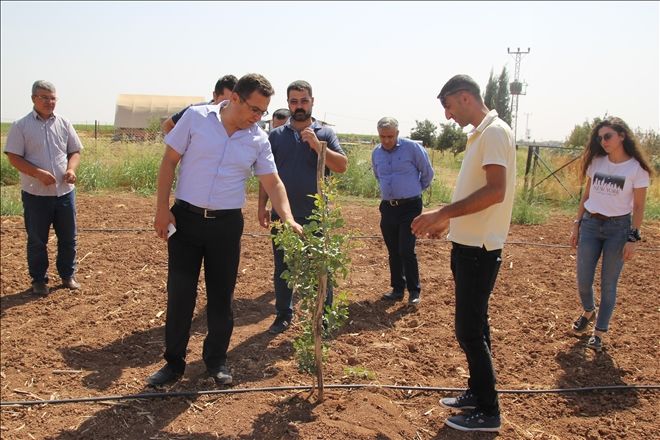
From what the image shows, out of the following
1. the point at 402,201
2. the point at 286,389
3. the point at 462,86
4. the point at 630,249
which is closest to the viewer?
the point at 462,86

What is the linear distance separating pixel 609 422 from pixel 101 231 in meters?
6.66

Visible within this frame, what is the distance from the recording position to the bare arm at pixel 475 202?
2684 millimetres

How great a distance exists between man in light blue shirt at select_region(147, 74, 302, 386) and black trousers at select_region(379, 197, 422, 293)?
2.07 m

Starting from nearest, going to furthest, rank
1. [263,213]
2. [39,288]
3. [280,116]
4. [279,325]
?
[263,213], [279,325], [39,288], [280,116]

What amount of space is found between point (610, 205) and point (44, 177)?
15.5ft

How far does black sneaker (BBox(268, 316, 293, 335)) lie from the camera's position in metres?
4.56

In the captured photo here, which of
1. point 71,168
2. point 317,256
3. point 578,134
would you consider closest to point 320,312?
point 317,256

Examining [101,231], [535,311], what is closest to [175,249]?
[535,311]

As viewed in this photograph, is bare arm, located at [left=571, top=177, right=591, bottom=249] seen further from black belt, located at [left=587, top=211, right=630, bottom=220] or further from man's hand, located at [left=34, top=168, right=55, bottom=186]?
man's hand, located at [left=34, top=168, right=55, bottom=186]

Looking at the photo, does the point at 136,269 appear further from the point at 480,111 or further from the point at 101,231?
the point at 480,111

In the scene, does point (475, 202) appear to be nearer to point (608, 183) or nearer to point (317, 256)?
point (317, 256)

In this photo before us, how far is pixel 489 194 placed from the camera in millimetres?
2680

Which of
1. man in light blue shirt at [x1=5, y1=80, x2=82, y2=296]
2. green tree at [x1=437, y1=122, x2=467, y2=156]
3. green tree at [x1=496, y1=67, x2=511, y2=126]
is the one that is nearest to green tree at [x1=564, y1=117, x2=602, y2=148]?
green tree at [x1=437, y1=122, x2=467, y2=156]

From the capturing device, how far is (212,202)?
3.34m
